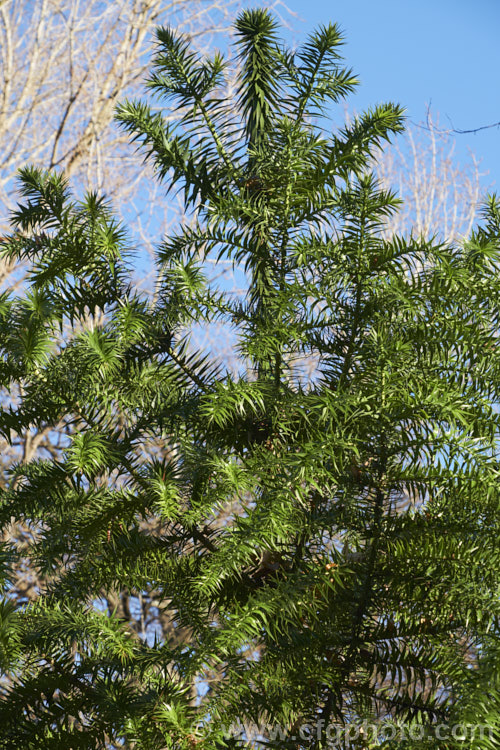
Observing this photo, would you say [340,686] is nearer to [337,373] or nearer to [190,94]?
[337,373]

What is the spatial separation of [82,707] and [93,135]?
7228 millimetres

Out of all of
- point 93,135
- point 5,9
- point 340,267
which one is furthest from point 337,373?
point 5,9

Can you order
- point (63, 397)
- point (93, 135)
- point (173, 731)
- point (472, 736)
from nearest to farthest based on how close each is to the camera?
point (472, 736), point (173, 731), point (63, 397), point (93, 135)

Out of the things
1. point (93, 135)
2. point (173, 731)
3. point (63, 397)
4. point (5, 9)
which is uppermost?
point (5, 9)

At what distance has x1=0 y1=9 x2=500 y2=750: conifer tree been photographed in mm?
1723

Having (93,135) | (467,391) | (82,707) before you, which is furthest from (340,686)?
(93,135)

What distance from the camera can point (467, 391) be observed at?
1882 millimetres

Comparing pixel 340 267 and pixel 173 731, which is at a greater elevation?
pixel 340 267

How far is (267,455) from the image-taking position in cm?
180

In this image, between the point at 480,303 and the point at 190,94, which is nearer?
the point at 480,303

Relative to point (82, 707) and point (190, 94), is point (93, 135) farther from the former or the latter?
point (82, 707)

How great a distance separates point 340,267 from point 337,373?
0.29 meters

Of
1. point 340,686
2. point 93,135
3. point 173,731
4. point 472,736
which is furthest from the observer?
point 93,135

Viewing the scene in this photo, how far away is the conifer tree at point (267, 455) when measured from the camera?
1723mm
